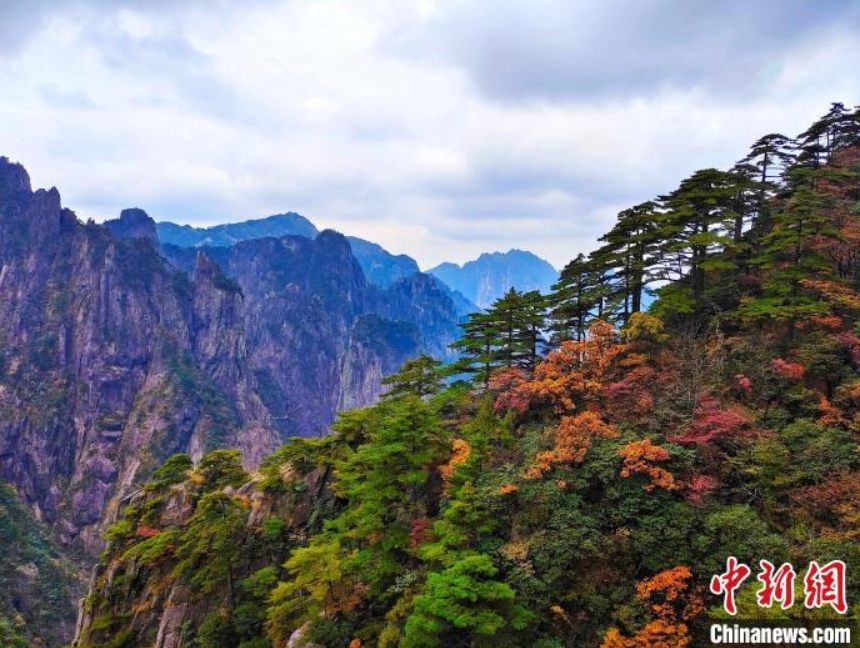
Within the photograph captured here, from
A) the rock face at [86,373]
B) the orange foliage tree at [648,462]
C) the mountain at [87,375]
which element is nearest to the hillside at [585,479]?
the orange foliage tree at [648,462]

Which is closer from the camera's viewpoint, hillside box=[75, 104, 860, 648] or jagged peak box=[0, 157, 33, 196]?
hillside box=[75, 104, 860, 648]

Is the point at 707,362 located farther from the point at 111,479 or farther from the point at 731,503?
the point at 111,479

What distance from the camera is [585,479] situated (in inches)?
743

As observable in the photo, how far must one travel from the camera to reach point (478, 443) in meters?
22.8

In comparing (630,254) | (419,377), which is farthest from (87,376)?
(630,254)

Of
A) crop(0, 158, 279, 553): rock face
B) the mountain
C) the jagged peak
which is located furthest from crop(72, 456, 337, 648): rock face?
the jagged peak

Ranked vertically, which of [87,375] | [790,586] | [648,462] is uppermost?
[87,375]

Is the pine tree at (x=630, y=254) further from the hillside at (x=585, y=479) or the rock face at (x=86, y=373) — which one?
the rock face at (x=86, y=373)

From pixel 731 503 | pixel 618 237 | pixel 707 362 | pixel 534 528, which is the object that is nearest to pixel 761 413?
pixel 707 362

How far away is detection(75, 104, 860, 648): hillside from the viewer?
15461mm

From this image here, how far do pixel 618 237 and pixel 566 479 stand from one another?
58.0 ft

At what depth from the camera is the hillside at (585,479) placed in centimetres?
1546

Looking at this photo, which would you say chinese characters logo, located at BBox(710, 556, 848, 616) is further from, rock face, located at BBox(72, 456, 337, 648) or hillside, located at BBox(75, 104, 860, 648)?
rock face, located at BBox(72, 456, 337, 648)

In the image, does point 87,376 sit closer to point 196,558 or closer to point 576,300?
point 196,558
